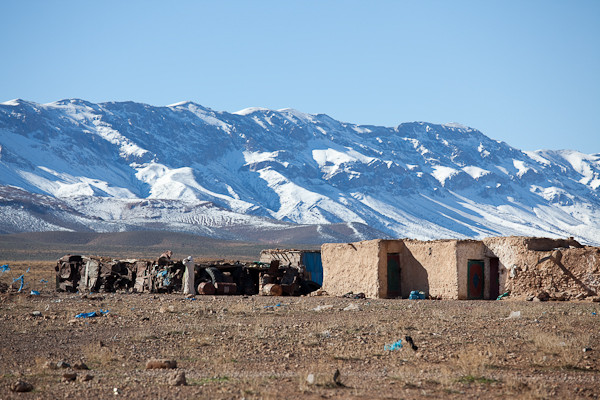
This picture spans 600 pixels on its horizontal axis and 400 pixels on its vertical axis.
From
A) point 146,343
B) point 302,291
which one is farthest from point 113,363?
point 302,291

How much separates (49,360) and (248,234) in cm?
17749

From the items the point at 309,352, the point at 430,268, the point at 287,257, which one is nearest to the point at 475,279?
the point at 430,268

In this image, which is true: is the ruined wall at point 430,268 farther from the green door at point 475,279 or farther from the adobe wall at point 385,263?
the green door at point 475,279

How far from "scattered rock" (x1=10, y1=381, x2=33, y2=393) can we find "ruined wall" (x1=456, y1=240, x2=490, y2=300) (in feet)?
56.6

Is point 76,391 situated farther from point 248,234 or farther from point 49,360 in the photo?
point 248,234

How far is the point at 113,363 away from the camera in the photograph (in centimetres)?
1169

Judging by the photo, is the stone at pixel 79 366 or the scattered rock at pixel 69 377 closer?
the scattered rock at pixel 69 377

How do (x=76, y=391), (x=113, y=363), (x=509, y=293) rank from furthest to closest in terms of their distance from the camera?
(x=509, y=293)
(x=113, y=363)
(x=76, y=391)

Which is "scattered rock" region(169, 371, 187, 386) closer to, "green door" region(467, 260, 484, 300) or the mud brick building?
the mud brick building

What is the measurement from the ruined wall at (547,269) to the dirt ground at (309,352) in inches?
137

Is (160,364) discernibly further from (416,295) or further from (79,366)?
(416,295)

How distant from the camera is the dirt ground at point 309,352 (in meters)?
9.60

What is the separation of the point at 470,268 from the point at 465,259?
46 cm

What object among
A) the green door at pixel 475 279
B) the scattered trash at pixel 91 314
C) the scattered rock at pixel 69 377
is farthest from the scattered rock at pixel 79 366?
the green door at pixel 475 279
